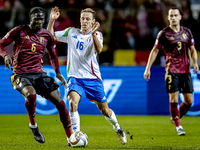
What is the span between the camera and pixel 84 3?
12656 mm

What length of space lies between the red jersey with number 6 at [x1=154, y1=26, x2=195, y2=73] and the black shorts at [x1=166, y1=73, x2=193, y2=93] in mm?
97

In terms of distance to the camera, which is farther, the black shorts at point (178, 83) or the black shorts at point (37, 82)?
the black shorts at point (178, 83)

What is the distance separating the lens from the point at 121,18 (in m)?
12.3

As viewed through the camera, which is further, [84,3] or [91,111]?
[84,3]

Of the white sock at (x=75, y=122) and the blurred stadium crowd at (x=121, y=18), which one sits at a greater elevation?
the blurred stadium crowd at (x=121, y=18)

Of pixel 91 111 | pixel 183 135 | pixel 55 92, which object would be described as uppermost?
pixel 55 92

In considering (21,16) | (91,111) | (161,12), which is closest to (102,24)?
(161,12)

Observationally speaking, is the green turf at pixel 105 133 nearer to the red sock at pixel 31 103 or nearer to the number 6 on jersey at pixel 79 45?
the red sock at pixel 31 103

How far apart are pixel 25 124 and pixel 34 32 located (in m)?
3.23

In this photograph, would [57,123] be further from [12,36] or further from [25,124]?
[12,36]

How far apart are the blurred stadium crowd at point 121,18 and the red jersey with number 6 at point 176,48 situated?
454cm

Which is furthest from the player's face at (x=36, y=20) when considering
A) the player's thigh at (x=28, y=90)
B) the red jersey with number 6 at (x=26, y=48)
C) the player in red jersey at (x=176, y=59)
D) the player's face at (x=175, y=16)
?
the player's face at (x=175, y=16)

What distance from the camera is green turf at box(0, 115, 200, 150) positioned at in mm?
5438

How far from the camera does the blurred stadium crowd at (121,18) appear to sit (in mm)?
11945
